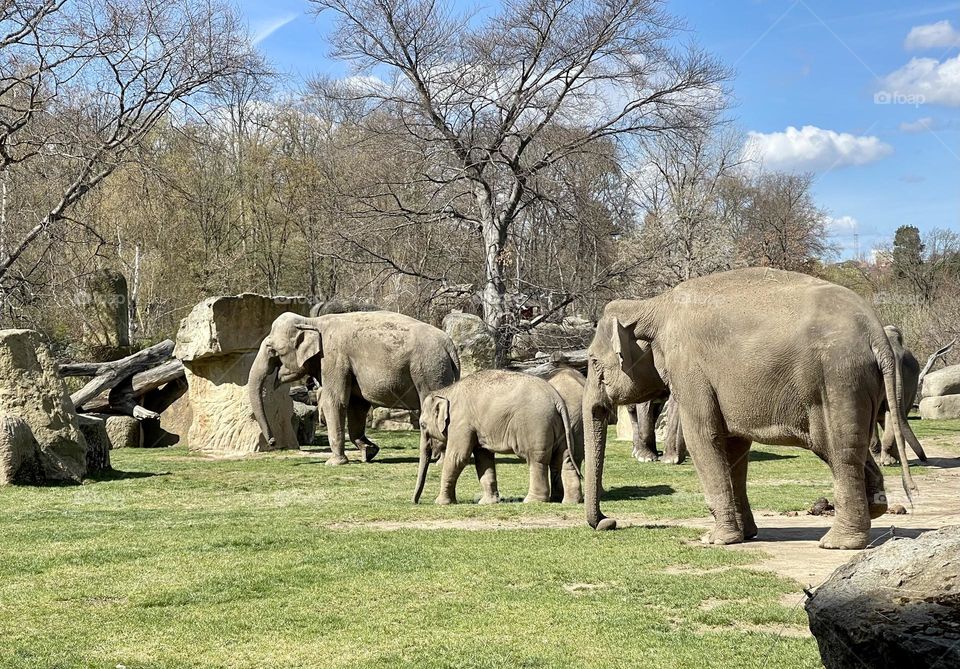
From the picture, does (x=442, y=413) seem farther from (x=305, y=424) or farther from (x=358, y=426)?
(x=305, y=424)

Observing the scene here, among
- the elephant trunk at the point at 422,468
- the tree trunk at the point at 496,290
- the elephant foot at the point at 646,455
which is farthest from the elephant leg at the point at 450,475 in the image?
the tree trunk at the point at 496,290

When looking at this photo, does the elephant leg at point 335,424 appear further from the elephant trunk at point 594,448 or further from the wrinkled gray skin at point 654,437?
the elephant trunk at point 594,448

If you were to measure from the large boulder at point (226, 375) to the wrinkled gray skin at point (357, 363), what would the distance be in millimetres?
1606

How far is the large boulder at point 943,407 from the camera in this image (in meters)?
33.7

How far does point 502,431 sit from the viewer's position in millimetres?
13062

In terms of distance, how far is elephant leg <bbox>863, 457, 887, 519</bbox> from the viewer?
9.58 m

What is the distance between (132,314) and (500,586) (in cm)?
3412

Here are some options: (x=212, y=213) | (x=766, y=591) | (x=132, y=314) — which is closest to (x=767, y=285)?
(x=766, y=591)

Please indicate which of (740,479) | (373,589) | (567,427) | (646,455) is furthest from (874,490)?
(646,455)

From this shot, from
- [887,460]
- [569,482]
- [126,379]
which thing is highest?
[126,379]

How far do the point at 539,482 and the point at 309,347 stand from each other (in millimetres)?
8301

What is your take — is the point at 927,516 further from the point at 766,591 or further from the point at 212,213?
the point at 212,213

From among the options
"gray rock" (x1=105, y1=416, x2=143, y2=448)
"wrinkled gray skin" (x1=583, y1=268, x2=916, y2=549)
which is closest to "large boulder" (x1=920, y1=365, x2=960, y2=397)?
"gray rock" (x1=105, y1=416, x2=143, y2=448)

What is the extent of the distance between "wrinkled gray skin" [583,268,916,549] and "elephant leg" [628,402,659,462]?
1012 centimetres
